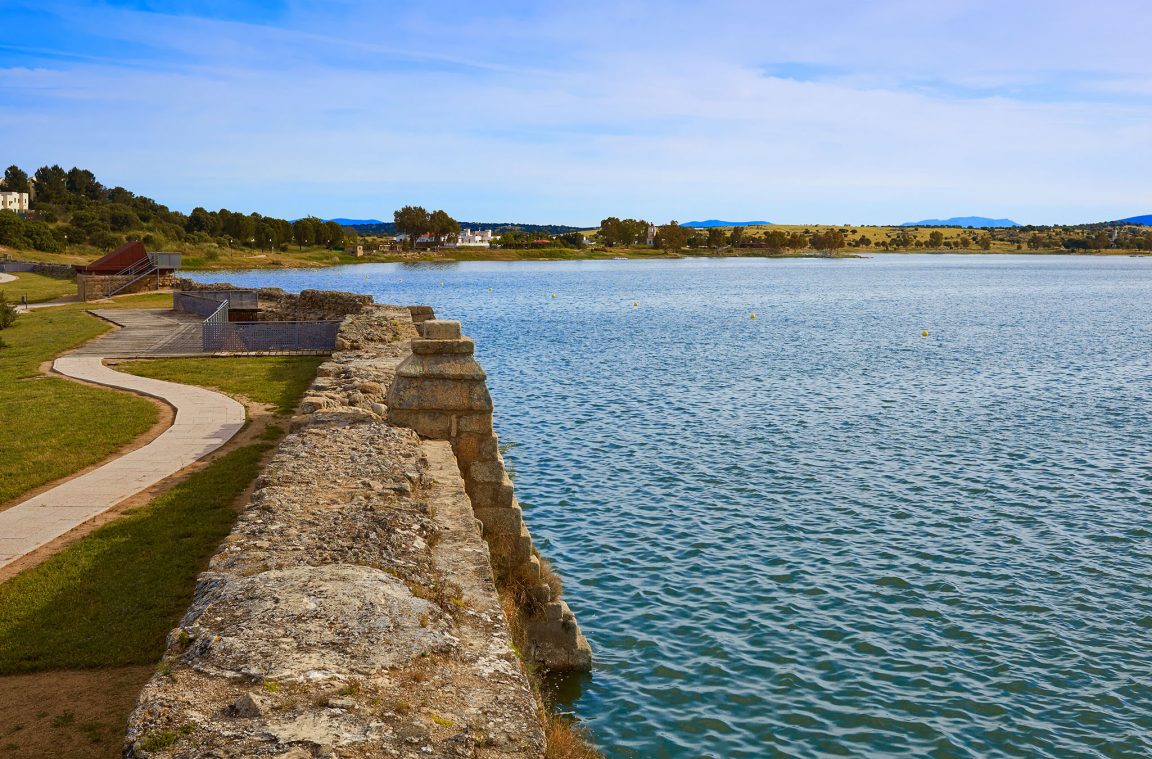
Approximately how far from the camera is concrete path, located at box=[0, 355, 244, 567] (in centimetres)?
1223

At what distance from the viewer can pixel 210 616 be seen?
668 centimetres

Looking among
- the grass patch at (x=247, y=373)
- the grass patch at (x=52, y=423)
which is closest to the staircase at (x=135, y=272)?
the grass patch at (x=52, y=423)

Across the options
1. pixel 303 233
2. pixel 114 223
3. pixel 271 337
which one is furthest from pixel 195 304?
pixel 303 233

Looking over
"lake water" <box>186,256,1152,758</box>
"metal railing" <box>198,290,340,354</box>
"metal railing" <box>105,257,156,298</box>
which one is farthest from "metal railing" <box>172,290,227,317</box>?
"lake water" <box>186,256,1152,758</box>

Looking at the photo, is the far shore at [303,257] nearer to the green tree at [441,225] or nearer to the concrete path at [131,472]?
the green tree at [441,225]

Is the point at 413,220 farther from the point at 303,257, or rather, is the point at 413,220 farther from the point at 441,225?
the point at 303,257

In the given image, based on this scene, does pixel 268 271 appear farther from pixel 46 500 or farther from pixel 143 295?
pixel 46 500

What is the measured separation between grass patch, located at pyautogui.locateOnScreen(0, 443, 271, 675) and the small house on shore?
44.8 metres

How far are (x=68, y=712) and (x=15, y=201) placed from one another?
17895 cm

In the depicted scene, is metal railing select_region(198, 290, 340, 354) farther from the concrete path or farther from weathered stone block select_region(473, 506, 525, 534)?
weathered stone block select_region(473, 506, 525, 534)

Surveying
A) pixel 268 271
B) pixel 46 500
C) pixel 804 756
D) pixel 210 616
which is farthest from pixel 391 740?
pixel 268 271

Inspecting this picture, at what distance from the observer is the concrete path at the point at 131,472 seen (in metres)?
12.2

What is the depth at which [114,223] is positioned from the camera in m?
126

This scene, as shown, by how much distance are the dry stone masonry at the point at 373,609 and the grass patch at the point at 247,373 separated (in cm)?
935
